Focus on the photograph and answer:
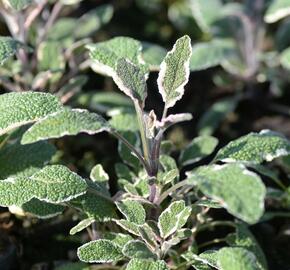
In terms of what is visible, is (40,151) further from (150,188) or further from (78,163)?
(78,163)

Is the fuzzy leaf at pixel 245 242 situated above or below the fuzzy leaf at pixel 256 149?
below

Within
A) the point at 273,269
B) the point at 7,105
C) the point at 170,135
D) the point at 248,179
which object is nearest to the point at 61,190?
the point at 7,105

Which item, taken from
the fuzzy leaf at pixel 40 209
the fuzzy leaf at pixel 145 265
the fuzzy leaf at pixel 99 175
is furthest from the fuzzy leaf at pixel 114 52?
the fuzzy leaf at pixel 145 265

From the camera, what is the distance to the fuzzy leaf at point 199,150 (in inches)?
64.1

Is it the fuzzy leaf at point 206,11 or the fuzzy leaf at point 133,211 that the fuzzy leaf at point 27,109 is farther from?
the fuzzy leaf at point 206,11

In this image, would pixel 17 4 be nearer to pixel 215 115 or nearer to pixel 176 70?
pixel 176 70

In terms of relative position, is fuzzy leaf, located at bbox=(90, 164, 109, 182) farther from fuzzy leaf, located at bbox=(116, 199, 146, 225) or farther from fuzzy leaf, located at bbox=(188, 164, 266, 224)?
fuzzy leaf, located at bbox=(188, 164, 266, 224)

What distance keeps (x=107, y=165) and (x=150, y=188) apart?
0.65 metres

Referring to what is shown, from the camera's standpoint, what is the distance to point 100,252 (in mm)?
1314

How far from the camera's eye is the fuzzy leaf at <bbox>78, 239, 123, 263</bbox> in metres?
1.29

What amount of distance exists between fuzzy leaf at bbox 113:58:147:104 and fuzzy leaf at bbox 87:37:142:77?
132 millimetres

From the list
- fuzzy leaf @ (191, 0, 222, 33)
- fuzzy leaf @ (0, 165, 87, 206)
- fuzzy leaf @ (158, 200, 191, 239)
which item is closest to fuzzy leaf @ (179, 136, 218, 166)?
fuzzy leaf @ (158, 200, 191, 239)

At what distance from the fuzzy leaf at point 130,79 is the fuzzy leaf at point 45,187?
223 mm

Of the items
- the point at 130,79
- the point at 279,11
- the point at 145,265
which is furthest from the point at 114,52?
the point at 279,11
